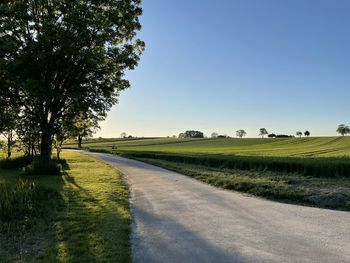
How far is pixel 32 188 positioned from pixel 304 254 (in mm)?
8865

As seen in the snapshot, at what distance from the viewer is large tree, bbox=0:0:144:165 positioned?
781 inches

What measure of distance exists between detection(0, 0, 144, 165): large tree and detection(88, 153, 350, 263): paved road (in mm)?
11189

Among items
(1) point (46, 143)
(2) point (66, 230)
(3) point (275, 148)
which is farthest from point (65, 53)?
(3) point (275, 148)

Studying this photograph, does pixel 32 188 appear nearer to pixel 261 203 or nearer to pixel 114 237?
pixel 114 237

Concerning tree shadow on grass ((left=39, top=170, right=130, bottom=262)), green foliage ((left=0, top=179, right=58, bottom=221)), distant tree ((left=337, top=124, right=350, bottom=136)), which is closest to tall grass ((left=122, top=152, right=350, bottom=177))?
tree shadow on grass ((left=39, top=170, right=130, bottom=262))

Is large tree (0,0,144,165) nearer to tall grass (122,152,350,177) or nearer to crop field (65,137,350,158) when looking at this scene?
tall grass (122,152,350,177)

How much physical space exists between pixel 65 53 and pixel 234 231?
15457mm

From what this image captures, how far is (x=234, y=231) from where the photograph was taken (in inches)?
314

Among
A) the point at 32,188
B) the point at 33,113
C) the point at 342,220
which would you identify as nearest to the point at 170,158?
the point at 33,113

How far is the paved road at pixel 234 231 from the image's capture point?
20.9 ft

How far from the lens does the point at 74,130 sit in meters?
32.0

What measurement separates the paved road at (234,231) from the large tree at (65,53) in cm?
1119

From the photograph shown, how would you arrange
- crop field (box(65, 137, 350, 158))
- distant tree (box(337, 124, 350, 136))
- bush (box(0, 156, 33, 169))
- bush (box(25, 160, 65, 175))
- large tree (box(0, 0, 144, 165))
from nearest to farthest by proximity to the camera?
large tree (box(0, 0, 144, 165))
bush (box(25, 160, 65, 175))
bush (box(0, 156, 33, 169))
crop field (box(65, 137, 350, 158))
distant tree (box(337, 124, 350, 136))

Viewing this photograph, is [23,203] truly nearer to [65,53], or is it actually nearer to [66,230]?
[66,230]
